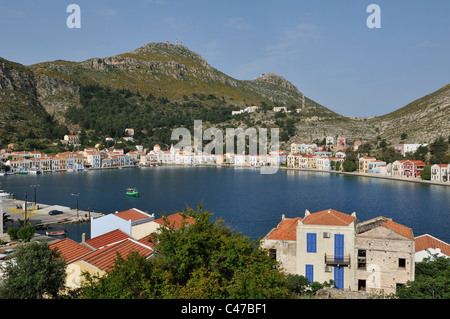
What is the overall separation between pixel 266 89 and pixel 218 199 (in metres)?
150

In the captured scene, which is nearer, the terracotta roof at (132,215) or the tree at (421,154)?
the terracotta roof at (132,215)

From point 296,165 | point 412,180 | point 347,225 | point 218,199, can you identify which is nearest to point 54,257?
point 347,225

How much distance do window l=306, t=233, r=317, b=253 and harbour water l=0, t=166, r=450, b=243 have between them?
Answer: 884cm

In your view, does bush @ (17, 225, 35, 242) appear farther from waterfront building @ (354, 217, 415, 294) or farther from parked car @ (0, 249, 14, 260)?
waterfront building @ (354, 217, 415, 294)

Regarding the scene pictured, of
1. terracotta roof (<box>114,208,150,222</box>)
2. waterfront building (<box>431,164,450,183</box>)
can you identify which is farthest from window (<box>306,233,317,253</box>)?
waterfront building (<box>431,164,450,183</box>)

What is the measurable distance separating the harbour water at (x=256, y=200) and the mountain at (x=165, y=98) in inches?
1538

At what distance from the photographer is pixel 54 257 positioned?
26.4 ft

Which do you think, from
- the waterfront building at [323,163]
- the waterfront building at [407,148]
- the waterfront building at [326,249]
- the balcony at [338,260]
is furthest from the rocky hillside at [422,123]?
the balcony at [338,260]

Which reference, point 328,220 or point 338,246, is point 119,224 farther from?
point 338,246

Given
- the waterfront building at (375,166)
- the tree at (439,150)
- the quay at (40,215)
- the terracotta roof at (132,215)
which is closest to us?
the terracotta roof at (132,215)

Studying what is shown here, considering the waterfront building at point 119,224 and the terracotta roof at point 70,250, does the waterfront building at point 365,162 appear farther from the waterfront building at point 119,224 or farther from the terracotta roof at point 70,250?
the terracotta roof at point 70,250

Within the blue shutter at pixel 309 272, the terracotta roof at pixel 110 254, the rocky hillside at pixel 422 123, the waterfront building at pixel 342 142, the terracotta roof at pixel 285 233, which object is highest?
the rocky hillside at pixel 422 123

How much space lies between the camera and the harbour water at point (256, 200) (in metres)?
24.2
